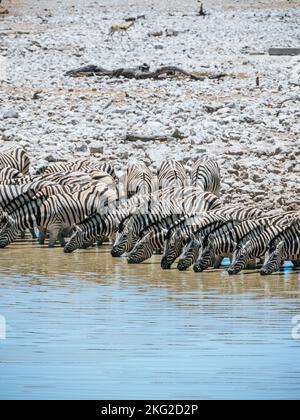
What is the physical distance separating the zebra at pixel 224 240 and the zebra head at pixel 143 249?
914mm

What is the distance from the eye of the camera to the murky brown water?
10.4 meters

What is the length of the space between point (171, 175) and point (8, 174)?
237cm

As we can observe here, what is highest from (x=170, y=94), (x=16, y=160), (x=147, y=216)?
(x=170, y=94)

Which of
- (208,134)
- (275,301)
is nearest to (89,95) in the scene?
(208,134)

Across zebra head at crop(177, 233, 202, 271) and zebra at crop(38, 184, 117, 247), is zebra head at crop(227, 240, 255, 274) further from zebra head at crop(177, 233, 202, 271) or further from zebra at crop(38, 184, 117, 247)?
zebra at crop(38, 184, 117, 247)

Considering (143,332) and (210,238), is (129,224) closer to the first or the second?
(210,238)

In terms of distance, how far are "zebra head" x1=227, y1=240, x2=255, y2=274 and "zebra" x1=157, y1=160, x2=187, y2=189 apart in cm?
451

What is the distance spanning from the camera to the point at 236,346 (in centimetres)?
1166

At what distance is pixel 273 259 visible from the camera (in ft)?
49.9

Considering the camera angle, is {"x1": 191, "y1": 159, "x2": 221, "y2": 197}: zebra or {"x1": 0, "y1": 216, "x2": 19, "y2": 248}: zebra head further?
{"x1": 191, "y1": 159, "x2": 221, "y2": 197}: zebra

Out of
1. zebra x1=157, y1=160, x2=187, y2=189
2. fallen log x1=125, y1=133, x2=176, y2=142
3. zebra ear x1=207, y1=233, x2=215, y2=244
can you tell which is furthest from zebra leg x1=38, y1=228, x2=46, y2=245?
fallen log x1=125, y1=133, x2=176, y2=142

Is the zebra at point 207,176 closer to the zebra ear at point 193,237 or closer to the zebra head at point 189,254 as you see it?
the zebra ear at point 193,237

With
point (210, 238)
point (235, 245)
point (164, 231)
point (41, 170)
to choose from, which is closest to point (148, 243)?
point (164, 231)

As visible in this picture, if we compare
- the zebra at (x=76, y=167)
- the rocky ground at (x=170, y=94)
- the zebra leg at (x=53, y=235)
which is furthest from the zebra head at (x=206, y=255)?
the zebra at (x=76, y=167)
